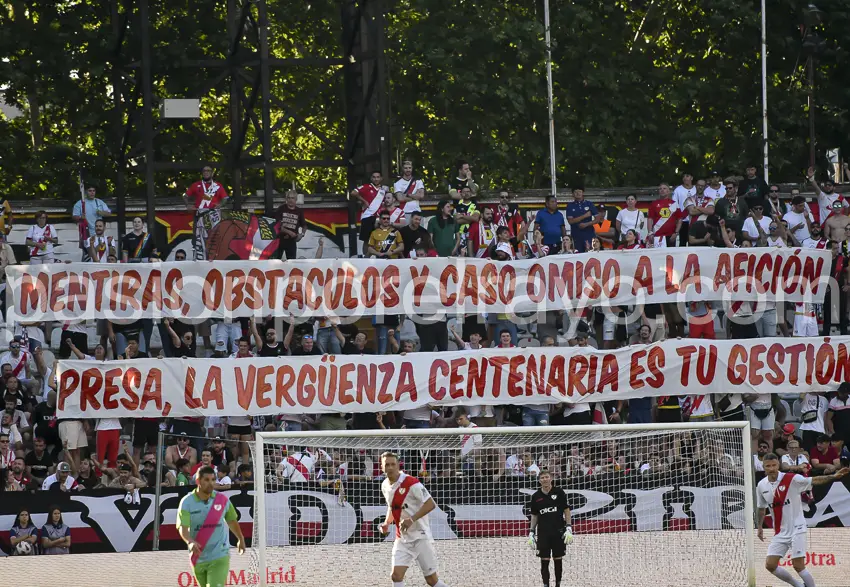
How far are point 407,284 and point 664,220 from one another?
19.0 feet

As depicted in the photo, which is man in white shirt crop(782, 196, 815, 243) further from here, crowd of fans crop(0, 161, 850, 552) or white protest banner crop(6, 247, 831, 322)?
white protest banner crop(6, 247, 831, 322)

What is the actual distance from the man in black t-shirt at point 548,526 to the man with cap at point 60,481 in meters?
7.13

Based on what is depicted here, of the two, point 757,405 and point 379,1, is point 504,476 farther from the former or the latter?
point 379,1

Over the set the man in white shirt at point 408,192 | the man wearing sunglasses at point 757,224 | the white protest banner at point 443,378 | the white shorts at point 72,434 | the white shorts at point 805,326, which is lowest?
the white shorts at point 72,434

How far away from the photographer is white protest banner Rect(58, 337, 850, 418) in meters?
21.7

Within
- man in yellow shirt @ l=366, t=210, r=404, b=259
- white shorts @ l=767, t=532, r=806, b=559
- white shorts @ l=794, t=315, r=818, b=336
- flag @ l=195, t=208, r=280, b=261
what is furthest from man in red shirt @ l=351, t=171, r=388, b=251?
white shorts @ l=767, t=532, r=806, b=559

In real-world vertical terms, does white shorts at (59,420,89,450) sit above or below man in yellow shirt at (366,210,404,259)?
below

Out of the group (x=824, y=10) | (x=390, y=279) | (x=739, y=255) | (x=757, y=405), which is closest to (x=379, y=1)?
(x=390, y=279)

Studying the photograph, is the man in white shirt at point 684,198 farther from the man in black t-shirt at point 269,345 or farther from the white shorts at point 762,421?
the man in black t-shirt at point 269,345

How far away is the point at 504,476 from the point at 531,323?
3921mm

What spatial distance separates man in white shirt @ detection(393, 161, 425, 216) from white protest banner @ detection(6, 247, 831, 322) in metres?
2.58

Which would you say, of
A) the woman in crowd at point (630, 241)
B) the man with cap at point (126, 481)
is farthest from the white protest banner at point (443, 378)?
the woman in crowd at point (630, 241)

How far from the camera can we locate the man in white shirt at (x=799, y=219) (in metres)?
25.7

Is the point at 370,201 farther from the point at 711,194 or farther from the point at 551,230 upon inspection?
the point at 711,194
